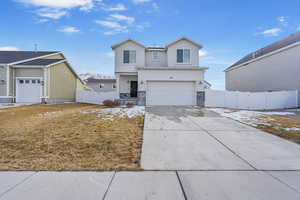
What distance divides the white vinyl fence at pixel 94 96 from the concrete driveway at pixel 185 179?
1251 cm

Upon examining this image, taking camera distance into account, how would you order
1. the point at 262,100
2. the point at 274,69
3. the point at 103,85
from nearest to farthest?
the point at 262,100 < the point at 274,69 < the point at 103,85

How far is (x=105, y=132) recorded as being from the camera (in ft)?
18.6

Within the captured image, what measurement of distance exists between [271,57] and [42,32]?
77.3ft

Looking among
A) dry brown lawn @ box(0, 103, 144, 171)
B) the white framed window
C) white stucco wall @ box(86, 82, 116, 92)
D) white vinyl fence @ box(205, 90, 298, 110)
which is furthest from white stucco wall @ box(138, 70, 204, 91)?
white stucco wall @ box(86, 82, 116, 92)

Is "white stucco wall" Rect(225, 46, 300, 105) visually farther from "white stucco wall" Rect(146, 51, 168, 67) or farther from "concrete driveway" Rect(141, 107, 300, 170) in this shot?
"concrete driveway" Rect(141, 107, 300, 170)

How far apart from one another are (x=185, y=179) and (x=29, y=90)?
17348 mm

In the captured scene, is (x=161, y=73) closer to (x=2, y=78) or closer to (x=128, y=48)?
(x=128, y=48)

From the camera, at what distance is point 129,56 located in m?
16.5

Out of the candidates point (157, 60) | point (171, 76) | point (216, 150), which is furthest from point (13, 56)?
point (216, 150)

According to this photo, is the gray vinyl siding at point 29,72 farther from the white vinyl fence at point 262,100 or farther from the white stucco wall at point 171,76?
the white vinyl fence at point 262,100

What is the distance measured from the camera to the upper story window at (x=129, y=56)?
54.2ft

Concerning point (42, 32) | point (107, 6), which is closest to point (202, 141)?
point (107, 6)

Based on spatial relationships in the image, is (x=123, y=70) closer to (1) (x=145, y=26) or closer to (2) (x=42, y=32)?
(1) (x=145, y=26)

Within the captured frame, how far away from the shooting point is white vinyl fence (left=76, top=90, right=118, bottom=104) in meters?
16.2
